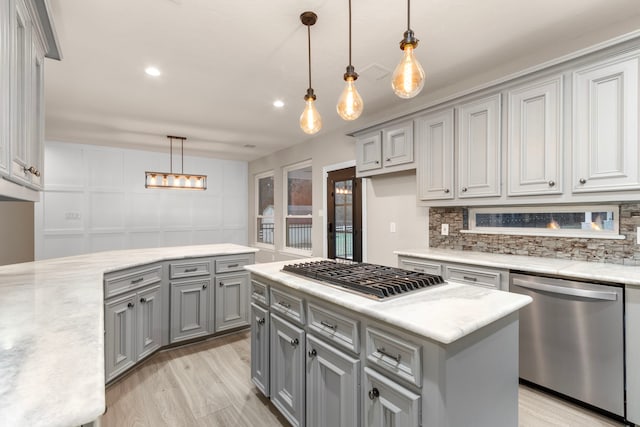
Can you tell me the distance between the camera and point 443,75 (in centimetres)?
290

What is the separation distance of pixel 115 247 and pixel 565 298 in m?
6.64

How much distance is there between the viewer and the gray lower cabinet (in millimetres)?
2273

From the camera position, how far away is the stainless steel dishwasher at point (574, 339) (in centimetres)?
187

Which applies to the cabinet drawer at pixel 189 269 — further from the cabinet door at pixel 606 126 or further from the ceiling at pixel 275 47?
the cabinet door at pixel 606 126

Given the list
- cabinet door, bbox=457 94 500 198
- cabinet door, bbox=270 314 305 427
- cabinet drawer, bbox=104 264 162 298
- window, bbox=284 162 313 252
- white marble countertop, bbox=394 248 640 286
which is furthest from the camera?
window, bbox=284 162 313 252

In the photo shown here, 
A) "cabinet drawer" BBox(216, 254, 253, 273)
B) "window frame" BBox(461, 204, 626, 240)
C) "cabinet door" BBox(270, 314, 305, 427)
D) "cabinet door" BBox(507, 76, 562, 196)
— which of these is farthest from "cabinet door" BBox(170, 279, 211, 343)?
"cabinet door" BBox(507, 76, 562, 196)

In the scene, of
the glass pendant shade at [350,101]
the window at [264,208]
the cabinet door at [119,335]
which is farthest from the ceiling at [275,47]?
the window at [264,208]

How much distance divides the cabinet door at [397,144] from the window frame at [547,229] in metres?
0.87

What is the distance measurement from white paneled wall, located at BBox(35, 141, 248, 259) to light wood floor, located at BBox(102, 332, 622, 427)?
382cm

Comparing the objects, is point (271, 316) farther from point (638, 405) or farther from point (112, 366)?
point (638, 405)

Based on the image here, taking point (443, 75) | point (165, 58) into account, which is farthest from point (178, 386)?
point (443, 75)

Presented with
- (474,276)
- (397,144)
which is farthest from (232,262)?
(474,276)

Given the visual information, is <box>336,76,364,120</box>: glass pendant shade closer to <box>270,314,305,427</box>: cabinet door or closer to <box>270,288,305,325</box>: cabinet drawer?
<box>270,288,305,325</box>: cabinet drawer

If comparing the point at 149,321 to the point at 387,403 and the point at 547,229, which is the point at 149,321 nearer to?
the point at 387,403
